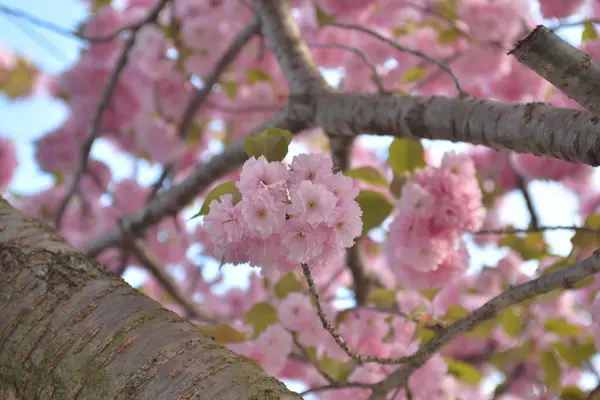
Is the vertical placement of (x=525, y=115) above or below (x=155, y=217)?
below

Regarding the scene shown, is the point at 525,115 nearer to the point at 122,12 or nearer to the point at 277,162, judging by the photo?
the point at 277,162

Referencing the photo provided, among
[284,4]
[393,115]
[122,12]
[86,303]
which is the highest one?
[122,12]

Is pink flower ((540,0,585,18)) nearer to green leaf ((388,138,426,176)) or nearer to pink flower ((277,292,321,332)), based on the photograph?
green leaf ((388,138,426,176))

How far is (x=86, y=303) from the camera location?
87cm

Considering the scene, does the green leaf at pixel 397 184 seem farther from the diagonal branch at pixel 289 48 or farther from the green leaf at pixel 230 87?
the green leaf at pixel 230 87

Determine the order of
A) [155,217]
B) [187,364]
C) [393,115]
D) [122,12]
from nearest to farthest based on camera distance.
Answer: [187,364] < [393,115] < [155,217] < [122,12]

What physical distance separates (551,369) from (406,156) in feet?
3.88

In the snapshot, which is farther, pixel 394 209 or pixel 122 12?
pixel 122 12

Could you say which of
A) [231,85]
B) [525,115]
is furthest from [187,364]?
[231,85]

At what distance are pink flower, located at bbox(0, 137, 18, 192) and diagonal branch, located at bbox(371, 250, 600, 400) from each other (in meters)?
3.28

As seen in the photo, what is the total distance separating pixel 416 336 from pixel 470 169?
428 mm

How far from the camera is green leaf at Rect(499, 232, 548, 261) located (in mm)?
1641

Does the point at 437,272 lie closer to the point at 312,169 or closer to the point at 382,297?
the point at 382,297

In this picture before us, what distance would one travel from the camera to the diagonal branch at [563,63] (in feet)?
2.38
